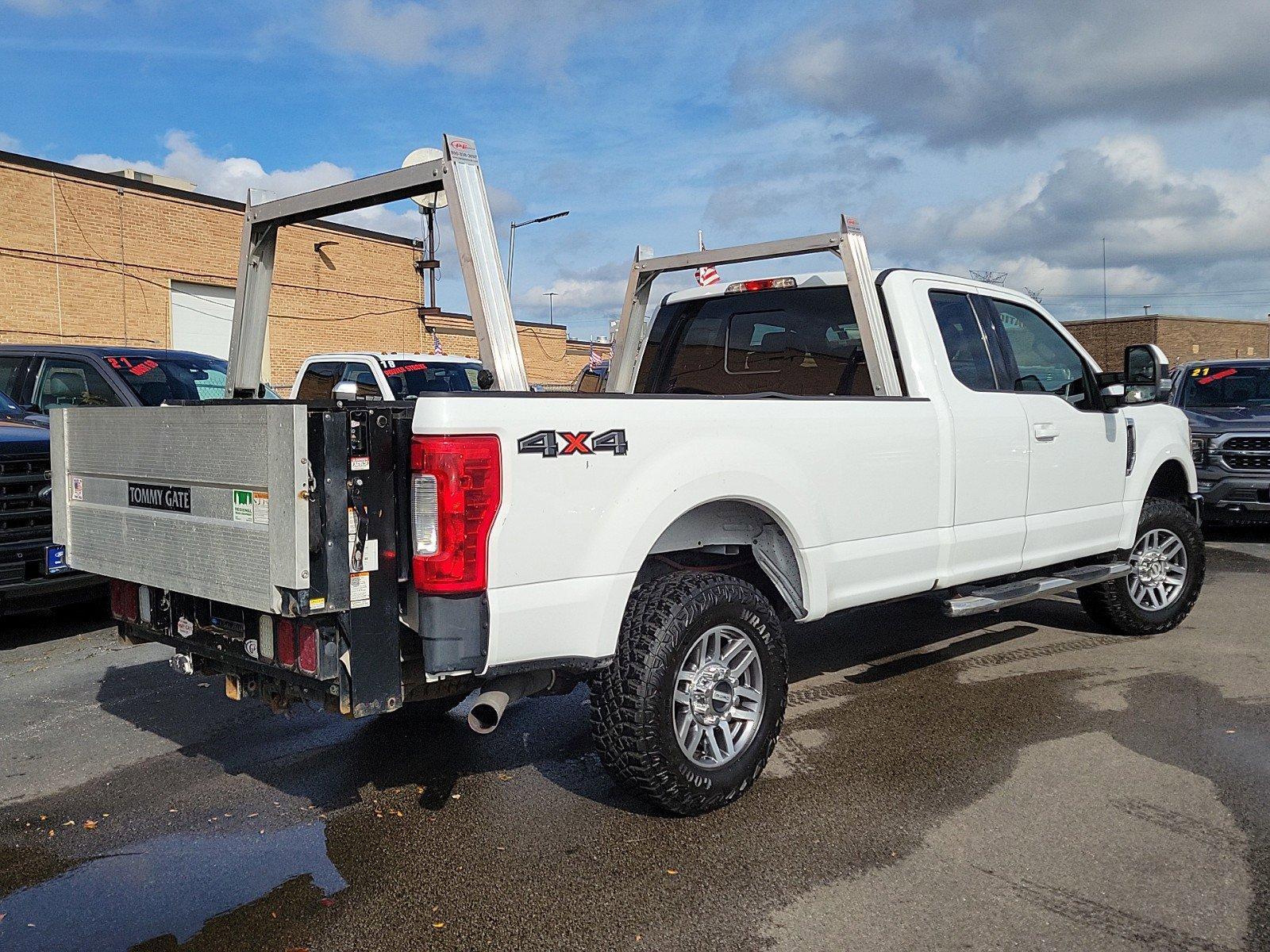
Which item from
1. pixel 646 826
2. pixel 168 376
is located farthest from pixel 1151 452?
pixel 168 376

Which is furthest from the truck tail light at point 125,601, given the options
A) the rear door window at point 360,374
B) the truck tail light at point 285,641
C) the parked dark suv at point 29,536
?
the rear door window at point 360,374

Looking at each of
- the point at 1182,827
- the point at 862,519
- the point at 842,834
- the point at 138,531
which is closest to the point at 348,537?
the point at 138,531

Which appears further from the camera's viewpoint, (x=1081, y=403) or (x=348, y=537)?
(x=1081, y=403)

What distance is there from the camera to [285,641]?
11.5 feet

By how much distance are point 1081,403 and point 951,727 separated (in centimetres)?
229

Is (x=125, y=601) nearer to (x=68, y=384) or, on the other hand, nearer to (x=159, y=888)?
(x=159, y=888)

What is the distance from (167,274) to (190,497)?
68.5ft

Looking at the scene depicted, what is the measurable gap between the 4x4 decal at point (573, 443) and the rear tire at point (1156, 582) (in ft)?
14.2

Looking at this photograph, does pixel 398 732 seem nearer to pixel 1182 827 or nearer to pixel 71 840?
pixel 71 840

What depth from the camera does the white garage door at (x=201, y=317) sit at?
22828 mm

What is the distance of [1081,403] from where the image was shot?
632cm

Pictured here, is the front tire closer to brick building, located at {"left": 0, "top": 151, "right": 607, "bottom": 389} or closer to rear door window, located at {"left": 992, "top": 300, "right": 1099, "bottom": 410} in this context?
rear door window, located at {"left": 992, "top": 300, "right": 1099, "bottom": 410}

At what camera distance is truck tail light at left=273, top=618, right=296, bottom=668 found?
3492 mm

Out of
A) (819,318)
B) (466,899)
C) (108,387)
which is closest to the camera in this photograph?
(466,899)
